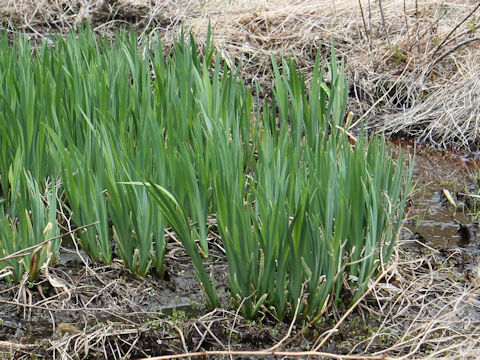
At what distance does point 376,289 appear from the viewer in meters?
2.28

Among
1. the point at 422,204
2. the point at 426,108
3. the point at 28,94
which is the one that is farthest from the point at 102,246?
→ the point at 426,108

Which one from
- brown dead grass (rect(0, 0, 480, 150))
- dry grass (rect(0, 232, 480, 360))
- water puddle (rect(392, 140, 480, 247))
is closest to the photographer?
dry grass (rect(0, 232, 480, 360))

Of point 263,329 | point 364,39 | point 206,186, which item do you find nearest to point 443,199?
point 206,186

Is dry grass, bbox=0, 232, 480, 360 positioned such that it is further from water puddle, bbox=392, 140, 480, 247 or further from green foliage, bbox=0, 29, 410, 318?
water puddle, bbox=392, 140, 480, 247

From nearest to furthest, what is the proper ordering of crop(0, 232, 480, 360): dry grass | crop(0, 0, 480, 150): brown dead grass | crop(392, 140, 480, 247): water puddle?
crop(0, 232, 480, 360): dry grass → crop(392, 140, 480, 247): water puddle → crop(0, 0, 480, 150): brown dead grass

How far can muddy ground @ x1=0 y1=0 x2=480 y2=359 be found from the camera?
1.97 m

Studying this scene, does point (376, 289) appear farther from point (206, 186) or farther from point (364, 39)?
point (364, 39)

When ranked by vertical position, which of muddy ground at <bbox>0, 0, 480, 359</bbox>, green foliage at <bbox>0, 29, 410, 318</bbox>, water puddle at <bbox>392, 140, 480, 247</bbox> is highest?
green foliage at <bbox>0, 29, 410, 318</bbox>

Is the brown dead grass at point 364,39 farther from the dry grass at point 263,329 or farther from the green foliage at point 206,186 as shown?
the dry grass at point 263,329

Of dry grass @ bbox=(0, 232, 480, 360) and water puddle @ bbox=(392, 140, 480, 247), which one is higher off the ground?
dry grass @ bbox=(0, 232, 480, 360)

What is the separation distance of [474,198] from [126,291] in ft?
5.44

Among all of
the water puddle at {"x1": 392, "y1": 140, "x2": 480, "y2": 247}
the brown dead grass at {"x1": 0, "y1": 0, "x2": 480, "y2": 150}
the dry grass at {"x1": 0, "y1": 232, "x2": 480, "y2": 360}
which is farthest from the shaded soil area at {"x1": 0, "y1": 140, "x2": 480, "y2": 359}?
the brown dead grass at {"x1": 0, "y1": 0, "x2": 480, "y2": 150}

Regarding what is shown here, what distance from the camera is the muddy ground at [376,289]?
1970 mm

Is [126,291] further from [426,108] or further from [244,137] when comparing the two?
[426,108]
